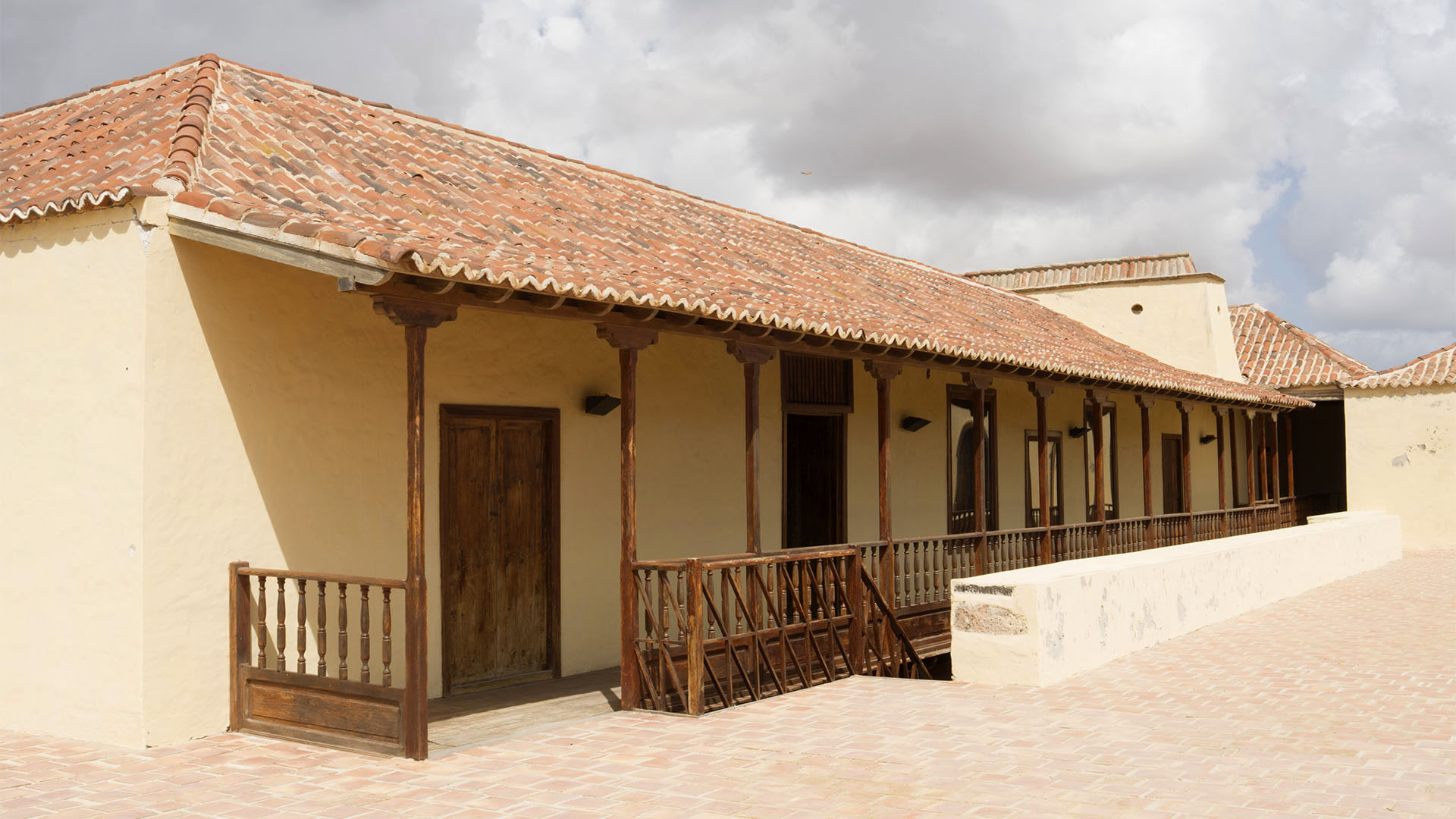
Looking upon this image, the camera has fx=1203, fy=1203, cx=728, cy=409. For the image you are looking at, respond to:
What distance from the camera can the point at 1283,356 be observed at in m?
26.4

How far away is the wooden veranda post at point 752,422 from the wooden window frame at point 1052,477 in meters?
8.23

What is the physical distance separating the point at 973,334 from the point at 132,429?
8392 millimetres

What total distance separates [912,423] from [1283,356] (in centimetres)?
1642

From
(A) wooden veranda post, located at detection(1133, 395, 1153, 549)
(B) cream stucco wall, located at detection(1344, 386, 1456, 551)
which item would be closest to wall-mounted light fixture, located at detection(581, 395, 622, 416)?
(A) wooden veranda post, located at detection(1133, 395, 1153, 549)

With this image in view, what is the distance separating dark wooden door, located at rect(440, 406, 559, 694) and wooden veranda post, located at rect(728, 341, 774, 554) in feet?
5.01

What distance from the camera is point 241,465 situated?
6.97 m

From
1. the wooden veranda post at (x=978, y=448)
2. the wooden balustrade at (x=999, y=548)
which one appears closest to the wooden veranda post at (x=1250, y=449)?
the wooden balustrade at (x=999, y=548)

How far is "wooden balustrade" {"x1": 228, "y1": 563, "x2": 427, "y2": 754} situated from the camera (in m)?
6.38

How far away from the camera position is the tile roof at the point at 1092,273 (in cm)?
2348

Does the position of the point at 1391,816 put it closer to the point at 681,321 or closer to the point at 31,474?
the point at 681,321

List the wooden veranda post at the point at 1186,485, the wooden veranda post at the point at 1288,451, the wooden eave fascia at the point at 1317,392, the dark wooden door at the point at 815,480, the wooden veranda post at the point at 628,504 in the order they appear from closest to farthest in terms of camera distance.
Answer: the wooden veranda post at the point at 628,504, the dark wooden door at the point at 815,480, the wooden veranda post at the point at 1186,485, the wooden veranda post at the point at 1288,451, the wooden eave fascia at the point at 1317,392

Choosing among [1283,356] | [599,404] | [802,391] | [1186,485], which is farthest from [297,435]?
[1283,356]

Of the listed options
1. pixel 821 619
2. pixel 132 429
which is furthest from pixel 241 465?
pixel 821 619

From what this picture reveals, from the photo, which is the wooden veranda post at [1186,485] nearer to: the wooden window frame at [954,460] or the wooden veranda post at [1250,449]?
the wooden window frame at [954,460]
